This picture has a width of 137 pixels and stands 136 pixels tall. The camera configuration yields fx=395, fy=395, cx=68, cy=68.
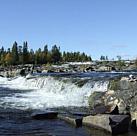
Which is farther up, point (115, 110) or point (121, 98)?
point (121, 98)

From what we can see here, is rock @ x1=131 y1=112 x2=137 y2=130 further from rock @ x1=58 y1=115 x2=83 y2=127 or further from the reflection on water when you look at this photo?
rock @ x1=58 y1=115 x2=83 y2=127

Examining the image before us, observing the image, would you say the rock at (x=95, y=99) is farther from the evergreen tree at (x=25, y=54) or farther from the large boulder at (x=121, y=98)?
the evergreen tree at (x=25, y=54)

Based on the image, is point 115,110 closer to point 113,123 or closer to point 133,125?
point 133,125

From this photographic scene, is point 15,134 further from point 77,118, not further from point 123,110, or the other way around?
point 123,110

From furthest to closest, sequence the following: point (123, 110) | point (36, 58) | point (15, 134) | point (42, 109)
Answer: point (36, 58) < point (42, 109) < point (123, 110) < point (15, 134)

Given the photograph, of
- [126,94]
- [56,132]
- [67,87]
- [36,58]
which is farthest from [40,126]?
[36,58]

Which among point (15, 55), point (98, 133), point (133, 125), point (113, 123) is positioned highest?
point (15, 55)

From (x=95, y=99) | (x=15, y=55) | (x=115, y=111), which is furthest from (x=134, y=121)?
(x=15, y=55)

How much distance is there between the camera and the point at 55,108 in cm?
2997

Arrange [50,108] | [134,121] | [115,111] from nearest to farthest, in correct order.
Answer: [134,121] → [115,111] → [50,108]

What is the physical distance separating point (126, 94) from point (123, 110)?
1.25m

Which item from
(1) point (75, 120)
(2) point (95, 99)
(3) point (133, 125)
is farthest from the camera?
(2) point (95, 99)

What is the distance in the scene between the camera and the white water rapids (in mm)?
32656

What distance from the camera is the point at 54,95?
41.7 meters
